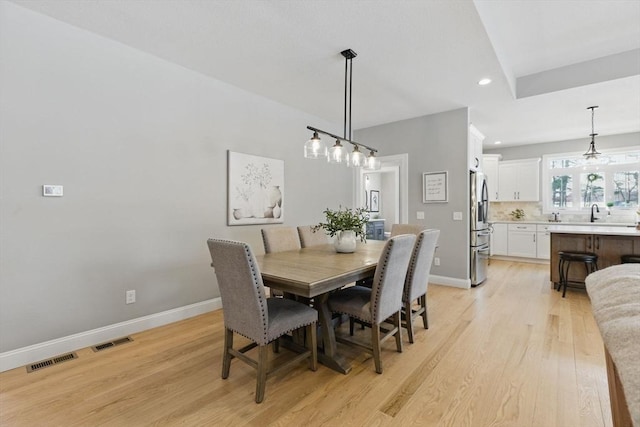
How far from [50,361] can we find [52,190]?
1.29 m

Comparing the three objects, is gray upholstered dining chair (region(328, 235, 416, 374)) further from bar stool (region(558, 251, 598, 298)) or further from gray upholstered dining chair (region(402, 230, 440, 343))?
bar stool (region(558, 251, 598, 298))

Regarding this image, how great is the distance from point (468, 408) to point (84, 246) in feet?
9.93

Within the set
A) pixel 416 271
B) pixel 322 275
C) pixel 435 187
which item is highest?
pixel 435 187

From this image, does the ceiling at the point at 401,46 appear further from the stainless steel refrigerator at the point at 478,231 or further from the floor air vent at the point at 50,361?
the floor air vent at the point at 50,361

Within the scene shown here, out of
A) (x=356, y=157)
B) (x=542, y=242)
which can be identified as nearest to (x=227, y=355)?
(x=356, y=157)

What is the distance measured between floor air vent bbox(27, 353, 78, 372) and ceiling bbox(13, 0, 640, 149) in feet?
8.57

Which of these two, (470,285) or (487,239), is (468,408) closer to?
(470,285)

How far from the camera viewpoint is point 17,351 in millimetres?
2189

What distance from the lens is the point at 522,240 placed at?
6.28 meters

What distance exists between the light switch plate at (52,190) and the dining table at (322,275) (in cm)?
163

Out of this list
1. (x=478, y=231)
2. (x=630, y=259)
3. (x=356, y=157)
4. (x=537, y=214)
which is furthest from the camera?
(x=537, y=214)

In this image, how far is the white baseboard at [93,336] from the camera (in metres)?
2.18

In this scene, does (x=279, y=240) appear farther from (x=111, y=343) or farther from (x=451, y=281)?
(x=451, y=281)

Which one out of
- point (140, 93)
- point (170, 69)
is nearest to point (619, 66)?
point (170, 69)
